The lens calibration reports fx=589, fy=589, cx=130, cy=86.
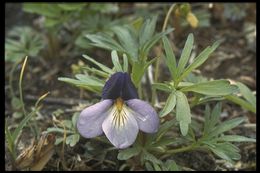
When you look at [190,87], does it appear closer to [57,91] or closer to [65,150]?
[65,150]

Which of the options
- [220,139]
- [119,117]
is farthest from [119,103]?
[220,139]

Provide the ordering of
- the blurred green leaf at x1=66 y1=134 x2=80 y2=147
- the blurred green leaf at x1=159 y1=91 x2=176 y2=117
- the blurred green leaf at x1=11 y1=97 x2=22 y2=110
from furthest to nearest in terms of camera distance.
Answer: the blurred green leaf at x1=11 y1=97 x2=22 y2=110 → the blurred green leaf at x1=66 y1=134 x2=80 y2=147 → the blurred green leaf at x1=159 y1=91 x2=176 y2=117

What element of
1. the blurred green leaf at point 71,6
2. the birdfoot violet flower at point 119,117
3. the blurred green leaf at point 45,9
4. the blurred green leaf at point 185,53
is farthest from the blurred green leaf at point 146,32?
the blurred green leaf at point 45,9

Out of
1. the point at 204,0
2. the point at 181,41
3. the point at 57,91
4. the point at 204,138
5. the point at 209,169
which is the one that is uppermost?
the point at 204,0

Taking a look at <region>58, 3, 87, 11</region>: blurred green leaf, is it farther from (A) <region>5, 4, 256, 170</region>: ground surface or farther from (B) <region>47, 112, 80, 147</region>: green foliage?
(B) <region>47, 112, 80, 147</region>: green foliage

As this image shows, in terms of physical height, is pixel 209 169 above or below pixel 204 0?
below

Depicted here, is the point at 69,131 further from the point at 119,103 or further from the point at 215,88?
the point at 215,88

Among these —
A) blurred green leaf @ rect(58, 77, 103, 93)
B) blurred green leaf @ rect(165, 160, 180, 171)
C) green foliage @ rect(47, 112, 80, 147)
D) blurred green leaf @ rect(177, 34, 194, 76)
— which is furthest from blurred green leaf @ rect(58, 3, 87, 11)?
blurred green leaf @ rect(165, 160, 180, 171)

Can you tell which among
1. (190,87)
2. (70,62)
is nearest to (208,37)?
(70,62)

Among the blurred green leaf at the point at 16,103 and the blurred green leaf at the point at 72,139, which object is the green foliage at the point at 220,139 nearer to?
the blurred green leaf at the point at 72,139
